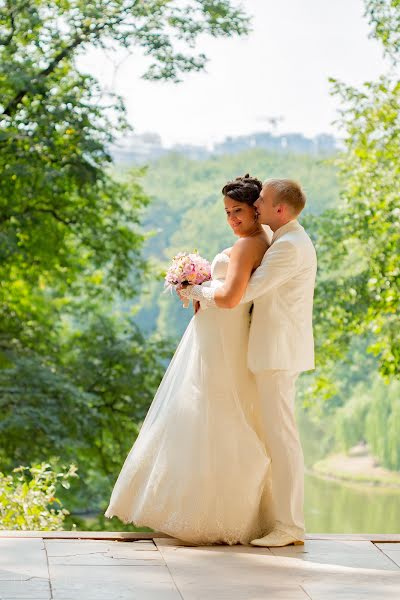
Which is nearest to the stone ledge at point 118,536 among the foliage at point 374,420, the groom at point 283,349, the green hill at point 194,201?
the groom at point 283,349

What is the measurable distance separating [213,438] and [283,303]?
56 centimetres

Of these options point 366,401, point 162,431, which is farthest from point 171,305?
point 162,431

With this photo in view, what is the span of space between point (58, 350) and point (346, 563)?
8.75 meters

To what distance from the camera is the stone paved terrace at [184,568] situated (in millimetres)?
3234

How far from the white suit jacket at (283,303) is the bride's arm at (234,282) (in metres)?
0.04

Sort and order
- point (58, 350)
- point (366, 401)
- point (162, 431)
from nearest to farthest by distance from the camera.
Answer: point (162, 431) → point (58, 350) → point (366, 401)

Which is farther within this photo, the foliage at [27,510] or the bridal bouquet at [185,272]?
the foliage at [27,510]

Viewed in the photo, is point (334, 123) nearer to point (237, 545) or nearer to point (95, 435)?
point (95, 435)

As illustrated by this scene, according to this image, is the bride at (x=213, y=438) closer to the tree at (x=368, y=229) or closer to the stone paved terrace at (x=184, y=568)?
the stone paved terrace at (x=184, y=568)

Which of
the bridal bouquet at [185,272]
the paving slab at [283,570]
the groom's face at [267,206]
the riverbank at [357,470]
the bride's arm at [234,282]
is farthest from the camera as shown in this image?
the riverbank at [357,470]

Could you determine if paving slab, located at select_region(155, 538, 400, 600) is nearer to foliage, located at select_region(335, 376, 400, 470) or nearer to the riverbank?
foliage, located at select_region(335, 376, 400, 470)

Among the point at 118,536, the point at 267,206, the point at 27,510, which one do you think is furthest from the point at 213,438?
the point at 27,510

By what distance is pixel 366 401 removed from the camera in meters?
22.1

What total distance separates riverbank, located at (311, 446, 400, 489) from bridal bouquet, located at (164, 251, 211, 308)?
1934 centimetres
